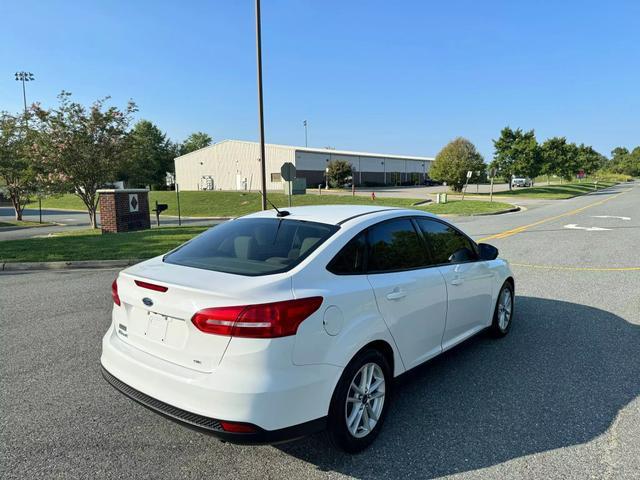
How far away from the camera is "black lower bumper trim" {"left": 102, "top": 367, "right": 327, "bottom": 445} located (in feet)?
7.77

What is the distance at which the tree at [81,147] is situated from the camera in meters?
18.7

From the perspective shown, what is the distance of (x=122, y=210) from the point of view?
17.4 m

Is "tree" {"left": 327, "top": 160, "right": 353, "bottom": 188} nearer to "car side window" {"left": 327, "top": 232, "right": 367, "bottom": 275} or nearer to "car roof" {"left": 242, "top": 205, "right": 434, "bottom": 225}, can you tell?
"car roof" {"left": 242, "top": 205, "right": 434, "bottom": 225}

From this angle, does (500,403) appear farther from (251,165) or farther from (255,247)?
(251,165)

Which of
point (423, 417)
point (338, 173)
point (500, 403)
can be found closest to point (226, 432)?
point (423, 417)

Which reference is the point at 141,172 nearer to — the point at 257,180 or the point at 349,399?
the point at 349,399

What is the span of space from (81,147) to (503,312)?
759 inches

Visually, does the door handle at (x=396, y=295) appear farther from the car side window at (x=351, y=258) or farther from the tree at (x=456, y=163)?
the tree at (x=456, y=163)

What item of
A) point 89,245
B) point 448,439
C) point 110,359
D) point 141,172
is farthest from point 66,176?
point 448,439

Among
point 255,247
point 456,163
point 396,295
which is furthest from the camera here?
point 456,163

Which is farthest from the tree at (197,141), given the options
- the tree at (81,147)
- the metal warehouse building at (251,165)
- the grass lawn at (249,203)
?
the tree at (81,147)

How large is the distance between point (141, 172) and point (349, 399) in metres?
21.9

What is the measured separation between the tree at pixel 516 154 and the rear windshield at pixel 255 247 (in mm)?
46862

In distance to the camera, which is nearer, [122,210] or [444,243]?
[444,243]
